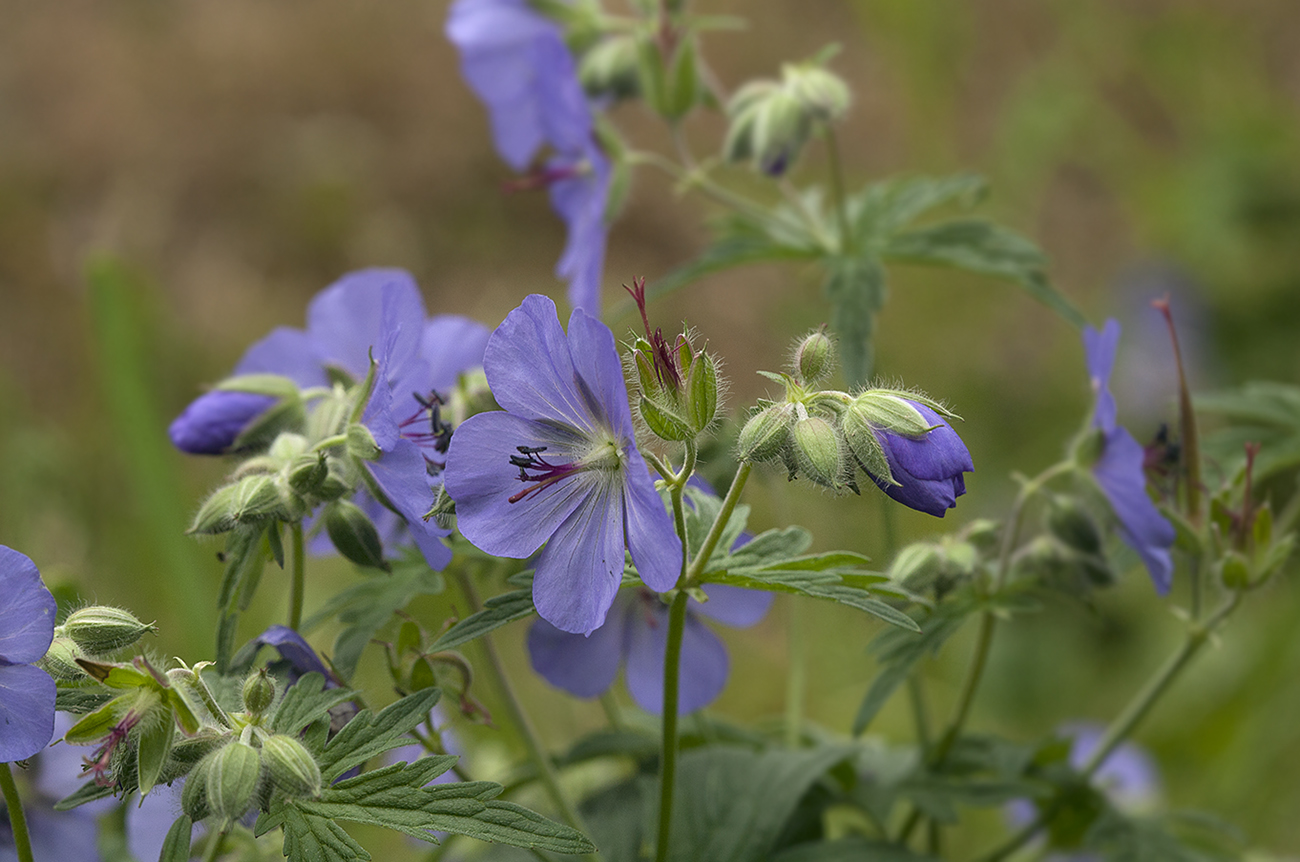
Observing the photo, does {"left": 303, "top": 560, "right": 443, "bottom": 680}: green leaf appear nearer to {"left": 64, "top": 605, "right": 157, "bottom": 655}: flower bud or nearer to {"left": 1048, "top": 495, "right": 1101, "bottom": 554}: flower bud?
{"left": 64, "top": 605, "right": 157, "bottom": 655}: flower bud

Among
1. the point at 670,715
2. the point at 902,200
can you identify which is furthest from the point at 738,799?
the point at 902,200

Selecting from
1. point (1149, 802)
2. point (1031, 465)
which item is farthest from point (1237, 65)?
point (1149, 802)

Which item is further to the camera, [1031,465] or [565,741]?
[1031,465]

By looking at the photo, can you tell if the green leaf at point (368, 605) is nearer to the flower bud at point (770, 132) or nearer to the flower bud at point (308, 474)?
the flower bud at point (308, 474)

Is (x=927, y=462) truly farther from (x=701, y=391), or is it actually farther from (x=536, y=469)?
(x=536, y=469)

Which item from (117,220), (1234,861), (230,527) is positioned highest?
(230,527)

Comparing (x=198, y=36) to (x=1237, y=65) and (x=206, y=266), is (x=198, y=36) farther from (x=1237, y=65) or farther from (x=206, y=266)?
(x=1237, y=65)

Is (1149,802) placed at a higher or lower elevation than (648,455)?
lower
